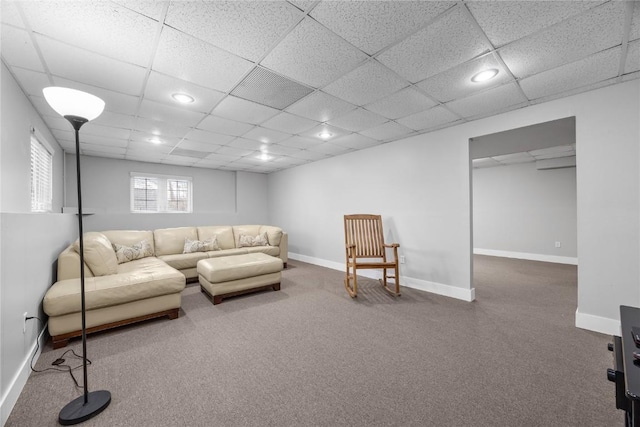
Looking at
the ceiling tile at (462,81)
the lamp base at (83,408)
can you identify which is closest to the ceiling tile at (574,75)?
the ceiling tile at (462,81)

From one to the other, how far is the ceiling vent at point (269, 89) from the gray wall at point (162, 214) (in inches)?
172

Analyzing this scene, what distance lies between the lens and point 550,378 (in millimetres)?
1750

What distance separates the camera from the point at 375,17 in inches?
60.3

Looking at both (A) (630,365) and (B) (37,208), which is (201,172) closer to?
(B) (37,208)

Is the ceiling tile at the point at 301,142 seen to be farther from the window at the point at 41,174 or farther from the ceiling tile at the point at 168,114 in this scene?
the window at the point at 41,174

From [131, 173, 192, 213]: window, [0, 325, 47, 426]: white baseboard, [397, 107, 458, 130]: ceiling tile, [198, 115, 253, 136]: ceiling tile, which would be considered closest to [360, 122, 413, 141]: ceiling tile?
[397, 107, 458, 130]: ceiling tile

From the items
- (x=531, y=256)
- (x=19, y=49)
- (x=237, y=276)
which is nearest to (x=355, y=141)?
(x=237, y=276)

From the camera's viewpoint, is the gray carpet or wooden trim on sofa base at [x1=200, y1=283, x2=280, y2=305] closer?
the gray carpet

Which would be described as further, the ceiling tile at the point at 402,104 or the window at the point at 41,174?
the window at the point at 41,174

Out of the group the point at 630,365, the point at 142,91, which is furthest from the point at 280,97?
the point at 630,365

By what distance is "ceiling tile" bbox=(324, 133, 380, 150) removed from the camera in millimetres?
3957

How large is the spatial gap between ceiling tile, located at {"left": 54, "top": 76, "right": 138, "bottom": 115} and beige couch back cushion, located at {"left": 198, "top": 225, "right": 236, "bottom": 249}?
2762 millimetres

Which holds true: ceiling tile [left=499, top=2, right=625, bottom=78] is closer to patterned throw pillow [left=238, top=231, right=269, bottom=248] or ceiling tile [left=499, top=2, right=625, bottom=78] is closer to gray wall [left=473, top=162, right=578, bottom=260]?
patterned throw pillow [left=238, top=231, right=269, bottom=248]

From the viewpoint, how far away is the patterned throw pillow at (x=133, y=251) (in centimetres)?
386
